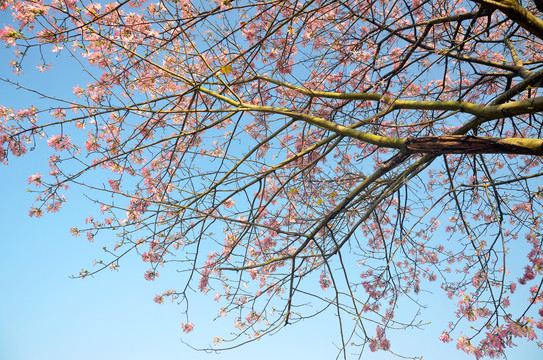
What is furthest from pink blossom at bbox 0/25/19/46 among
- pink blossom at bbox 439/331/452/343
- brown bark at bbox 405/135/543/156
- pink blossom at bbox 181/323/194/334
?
pink blossom at bbox 439/331/452/343

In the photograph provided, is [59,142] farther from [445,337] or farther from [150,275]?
[445,337]

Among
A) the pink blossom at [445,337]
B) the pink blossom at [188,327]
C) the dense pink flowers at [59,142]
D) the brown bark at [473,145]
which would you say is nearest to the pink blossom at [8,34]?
the dense pink flowers at [59,142]

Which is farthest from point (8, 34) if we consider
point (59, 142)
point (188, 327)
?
point (188, 327)

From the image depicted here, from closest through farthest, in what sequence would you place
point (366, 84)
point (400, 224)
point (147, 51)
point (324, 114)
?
point (147, 51), point (400, 224), point (324, 114), point (366, 84)

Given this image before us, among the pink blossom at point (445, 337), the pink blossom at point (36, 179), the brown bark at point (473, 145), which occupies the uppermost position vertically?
the pink blossom at point (36, 179)

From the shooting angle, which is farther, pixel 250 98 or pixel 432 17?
pixel 250 98

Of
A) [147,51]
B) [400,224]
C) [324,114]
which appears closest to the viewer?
[147,51]

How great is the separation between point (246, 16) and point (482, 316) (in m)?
4.41

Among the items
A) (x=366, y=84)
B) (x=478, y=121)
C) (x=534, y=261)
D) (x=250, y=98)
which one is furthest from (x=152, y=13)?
(x=534, y=261)

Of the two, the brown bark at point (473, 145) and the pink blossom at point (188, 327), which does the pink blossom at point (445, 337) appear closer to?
the brown bark at point (473, 145)

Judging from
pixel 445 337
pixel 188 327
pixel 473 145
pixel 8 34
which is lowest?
pixel 445 337

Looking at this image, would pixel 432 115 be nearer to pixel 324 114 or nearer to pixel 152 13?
pixel 324 114

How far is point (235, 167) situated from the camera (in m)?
3.25

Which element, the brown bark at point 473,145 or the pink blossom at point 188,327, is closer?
the brown bark at point 473,145
